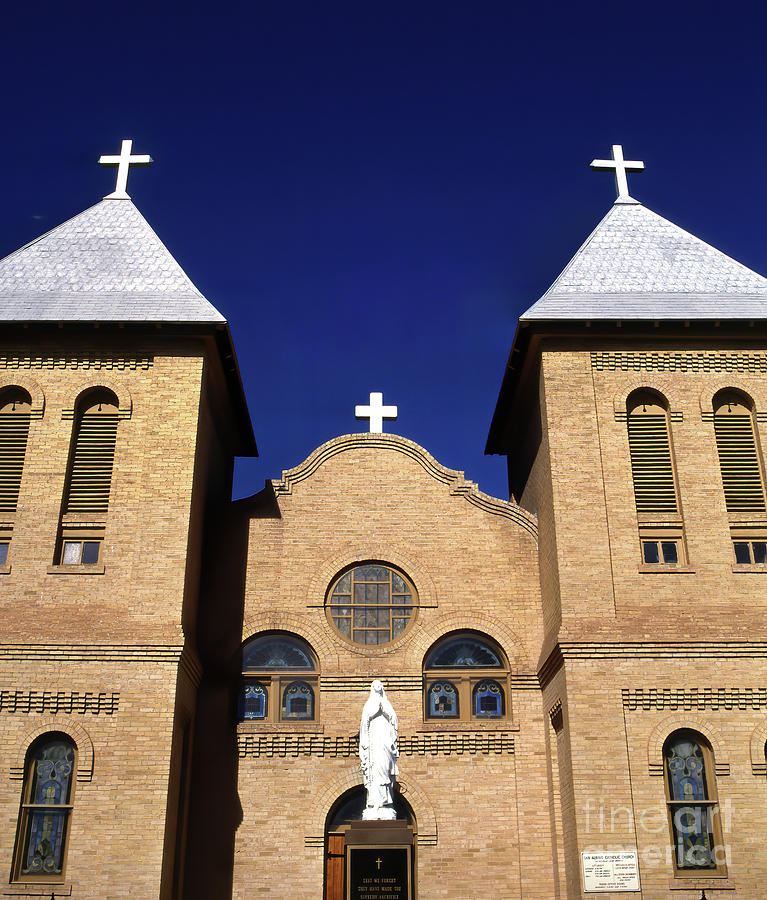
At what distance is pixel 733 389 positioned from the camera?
17.1 meters

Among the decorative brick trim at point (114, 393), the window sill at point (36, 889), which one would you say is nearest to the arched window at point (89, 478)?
the decorative brick trim at point (114, 393)

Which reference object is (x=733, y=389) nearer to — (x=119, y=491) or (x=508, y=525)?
(x=508, y=525)

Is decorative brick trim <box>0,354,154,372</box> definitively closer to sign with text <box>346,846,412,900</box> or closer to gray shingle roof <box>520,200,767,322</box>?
gray shingle roof <box>520,200,767,322</box>

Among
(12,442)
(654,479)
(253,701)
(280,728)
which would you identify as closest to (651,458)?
(654,479)

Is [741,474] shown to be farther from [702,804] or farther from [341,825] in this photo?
[341,825]

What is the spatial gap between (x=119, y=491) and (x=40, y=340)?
Result: 3058 mm

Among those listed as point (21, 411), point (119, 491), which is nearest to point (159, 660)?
point (119, 491)

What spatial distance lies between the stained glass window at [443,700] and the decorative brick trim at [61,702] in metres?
4.90

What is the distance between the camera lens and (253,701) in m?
16.5

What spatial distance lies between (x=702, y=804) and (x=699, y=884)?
3.37 ft

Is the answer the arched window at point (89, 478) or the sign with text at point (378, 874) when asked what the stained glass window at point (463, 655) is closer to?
the sign with text at point (378, 874)

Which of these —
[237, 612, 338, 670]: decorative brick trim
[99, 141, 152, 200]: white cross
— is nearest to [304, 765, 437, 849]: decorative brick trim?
[237, 612, 338, 670]: decorative brick trim

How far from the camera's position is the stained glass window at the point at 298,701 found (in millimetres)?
16469

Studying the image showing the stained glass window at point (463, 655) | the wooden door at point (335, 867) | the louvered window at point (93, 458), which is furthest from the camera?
the stained glass window at point (463, 655)
